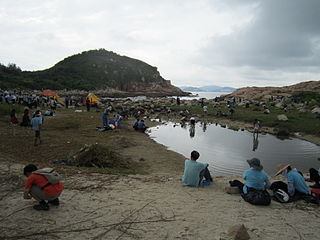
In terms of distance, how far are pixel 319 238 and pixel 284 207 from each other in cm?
138

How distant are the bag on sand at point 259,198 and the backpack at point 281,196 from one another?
463mm

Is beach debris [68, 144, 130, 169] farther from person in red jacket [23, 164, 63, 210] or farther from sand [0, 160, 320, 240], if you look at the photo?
person in red jacket [23, 164, 63, 210]

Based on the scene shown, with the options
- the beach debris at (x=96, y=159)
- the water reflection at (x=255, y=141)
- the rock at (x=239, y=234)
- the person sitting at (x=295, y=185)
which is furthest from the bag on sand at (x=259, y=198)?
the water reflection at (x=255, y=141)

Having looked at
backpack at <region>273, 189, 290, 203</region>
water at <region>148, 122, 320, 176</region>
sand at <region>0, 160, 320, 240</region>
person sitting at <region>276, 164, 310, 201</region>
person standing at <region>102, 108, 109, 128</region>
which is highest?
A: person standing at <region>102, 108, 109, 128</region>

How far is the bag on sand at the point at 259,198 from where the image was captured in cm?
625

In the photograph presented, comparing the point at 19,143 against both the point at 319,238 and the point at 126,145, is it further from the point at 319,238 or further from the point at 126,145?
the point at 319,238

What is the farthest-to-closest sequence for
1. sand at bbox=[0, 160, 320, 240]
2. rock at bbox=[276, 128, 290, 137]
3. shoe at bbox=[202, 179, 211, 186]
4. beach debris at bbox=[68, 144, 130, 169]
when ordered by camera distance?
rock at bbox=[276, 128, 290, 137] → beach debris at bbox=[68, 144, 130, 169] → shoe at bbox=[202, 179, 211, 186] → sand at bbox=[0, 160, 320, 240]

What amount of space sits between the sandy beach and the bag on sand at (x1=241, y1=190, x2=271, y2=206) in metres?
0.15

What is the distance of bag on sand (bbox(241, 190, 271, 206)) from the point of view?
6.25 m

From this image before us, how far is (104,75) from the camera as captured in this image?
398 feet

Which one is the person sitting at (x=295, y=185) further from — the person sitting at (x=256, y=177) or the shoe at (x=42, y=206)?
the shoe at (x=42, y=206)

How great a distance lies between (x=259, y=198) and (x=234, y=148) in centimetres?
1015

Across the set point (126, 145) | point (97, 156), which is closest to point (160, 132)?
point (126, 145)

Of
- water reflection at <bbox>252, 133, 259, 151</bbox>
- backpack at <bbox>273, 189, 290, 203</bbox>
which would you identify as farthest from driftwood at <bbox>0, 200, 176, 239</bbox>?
water reflection at <bbox>252, 133, 259, 151</bbox>
